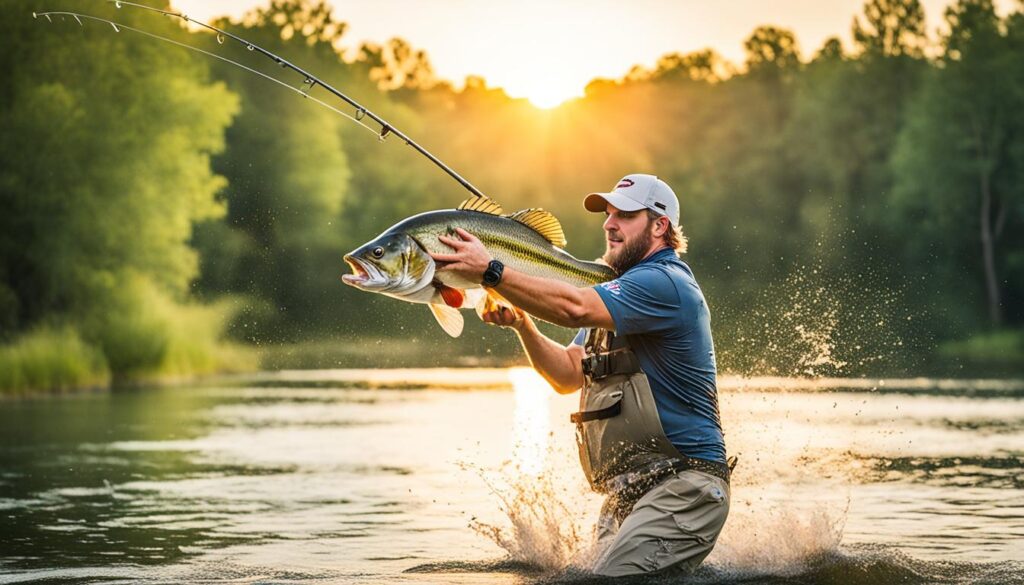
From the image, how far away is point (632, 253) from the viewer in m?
7.52

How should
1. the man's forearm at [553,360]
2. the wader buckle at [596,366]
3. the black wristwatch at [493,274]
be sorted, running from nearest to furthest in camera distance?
the black wristwatch at [493,274], the wader buckle at [596,366], the man's forearm at [553,360]

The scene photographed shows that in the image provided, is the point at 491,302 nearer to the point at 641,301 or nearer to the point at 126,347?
the point at 641,301

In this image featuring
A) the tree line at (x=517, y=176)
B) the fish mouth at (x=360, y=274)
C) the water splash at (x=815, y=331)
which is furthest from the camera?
the tree line at (x=517, y=176)

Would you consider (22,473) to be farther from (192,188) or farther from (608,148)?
(608,148)

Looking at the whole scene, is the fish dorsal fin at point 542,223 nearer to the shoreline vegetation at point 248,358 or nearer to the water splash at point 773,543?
the water splash at point 773,543

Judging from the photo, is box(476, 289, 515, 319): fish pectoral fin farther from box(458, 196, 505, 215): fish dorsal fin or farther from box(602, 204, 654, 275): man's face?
box(602, 204, 654, 275): man's face

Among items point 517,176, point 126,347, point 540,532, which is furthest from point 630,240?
point 517,176

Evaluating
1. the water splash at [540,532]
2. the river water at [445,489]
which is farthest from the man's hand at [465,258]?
the water splash at [540,532]

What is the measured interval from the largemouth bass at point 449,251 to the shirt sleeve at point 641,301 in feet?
0.73

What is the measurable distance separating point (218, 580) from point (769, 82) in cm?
7444

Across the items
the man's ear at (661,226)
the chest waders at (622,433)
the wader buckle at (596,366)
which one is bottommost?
the chest waders at (622,433)

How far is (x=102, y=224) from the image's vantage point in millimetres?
33406

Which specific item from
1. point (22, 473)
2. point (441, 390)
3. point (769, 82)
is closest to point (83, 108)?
point (441, 390)

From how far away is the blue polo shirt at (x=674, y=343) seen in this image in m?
7.14
